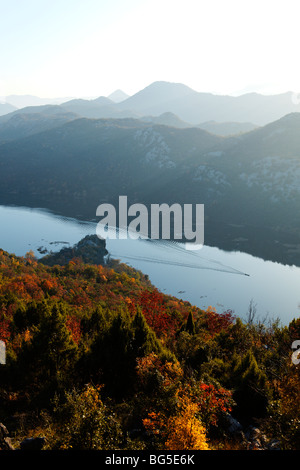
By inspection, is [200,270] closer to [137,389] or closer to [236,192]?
[137,389]

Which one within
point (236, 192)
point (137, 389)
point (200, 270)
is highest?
point (236, 192)

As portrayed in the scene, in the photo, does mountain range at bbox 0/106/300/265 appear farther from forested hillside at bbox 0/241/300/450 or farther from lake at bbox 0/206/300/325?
forested hillside at bbox 0/241/300/450

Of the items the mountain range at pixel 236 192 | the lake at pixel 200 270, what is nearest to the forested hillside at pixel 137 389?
the lake at pixel 200 270

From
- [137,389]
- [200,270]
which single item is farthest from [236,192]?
[137,389]

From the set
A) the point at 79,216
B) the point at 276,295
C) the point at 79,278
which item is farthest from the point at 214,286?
the point at 79,216

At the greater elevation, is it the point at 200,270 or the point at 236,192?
the point at 236,192

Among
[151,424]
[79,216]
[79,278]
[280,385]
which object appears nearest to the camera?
[151,424]

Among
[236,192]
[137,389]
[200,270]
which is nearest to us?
[137,389]

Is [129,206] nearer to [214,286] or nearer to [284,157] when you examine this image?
[284,157]

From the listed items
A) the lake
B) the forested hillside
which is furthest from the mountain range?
the forested hillside
